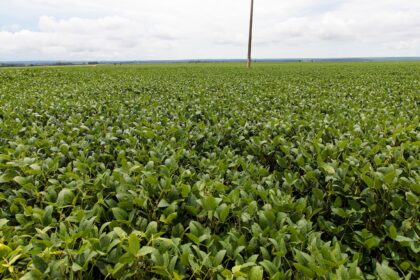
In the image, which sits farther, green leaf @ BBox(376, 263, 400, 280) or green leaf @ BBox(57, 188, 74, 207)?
green leaf @ BBox(57, 188, 74, 207)

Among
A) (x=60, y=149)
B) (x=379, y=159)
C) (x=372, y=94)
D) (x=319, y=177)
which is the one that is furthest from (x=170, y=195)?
(x=372, y=94)

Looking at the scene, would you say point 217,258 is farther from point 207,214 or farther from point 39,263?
point 39,263

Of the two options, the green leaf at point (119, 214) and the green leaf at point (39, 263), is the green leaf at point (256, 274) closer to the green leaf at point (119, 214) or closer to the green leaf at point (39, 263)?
the green leaf at point (119, 214)

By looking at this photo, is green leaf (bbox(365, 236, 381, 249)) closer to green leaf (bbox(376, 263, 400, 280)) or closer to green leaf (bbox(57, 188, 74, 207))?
green leaf (bbox(376, 263, 400, 280))

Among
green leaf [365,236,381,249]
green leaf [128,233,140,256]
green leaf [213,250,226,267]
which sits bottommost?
green leaf [365,236,381,249]

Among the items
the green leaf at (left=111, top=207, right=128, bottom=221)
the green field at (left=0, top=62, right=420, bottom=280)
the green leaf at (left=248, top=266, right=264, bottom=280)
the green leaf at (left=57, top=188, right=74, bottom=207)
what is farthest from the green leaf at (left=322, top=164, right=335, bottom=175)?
the green leaf at (left=57, top=188, right=74, bottom=207)

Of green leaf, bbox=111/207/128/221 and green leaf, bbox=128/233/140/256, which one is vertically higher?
green leaf, bbox=128/233/140/256

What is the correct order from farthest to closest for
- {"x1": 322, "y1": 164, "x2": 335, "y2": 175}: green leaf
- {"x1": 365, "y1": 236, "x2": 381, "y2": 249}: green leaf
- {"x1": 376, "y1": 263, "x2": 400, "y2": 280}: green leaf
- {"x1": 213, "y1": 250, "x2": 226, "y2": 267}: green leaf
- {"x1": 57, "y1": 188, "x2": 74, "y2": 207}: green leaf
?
{"x1": 322, "y1": 164, "x2": 335, "y2": 175}: green leaf < {"x1": 57, "y1": 188, "x2": 74, "y2": 207}: green leaf < {"x1": 365, "y1": 236, "x2": 381, "y2": 249}: green leaf < {"x1": 213, "y1": 250, "x2": 226, "y2": 267}: green leaf < {"x1": 376, "y1": 263, "x2": 400, "y2": 280}: green leaf

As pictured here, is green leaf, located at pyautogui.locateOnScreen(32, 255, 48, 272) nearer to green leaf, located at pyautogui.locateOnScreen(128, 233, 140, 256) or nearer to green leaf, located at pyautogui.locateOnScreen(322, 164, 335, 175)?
green leaf, located at pyautogui.locateOnScreen(128, 233, 140, 256)

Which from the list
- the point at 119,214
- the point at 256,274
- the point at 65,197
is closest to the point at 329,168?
the point at 256,274

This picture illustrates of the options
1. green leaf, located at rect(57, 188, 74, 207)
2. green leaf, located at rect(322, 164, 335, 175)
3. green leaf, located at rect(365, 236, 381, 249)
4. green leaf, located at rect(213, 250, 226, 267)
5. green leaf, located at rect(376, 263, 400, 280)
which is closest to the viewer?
green leaf, located at rect(376, 263, 400, 280)

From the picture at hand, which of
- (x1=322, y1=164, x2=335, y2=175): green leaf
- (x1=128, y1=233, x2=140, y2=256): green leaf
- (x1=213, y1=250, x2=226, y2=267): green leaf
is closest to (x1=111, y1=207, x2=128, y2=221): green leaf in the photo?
(x1=128, y1=233, x2=140, y2=256): green leaf

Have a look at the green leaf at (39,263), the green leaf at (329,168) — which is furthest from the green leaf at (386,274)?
the green leaf at (39,263)

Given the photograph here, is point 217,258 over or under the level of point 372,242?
over
